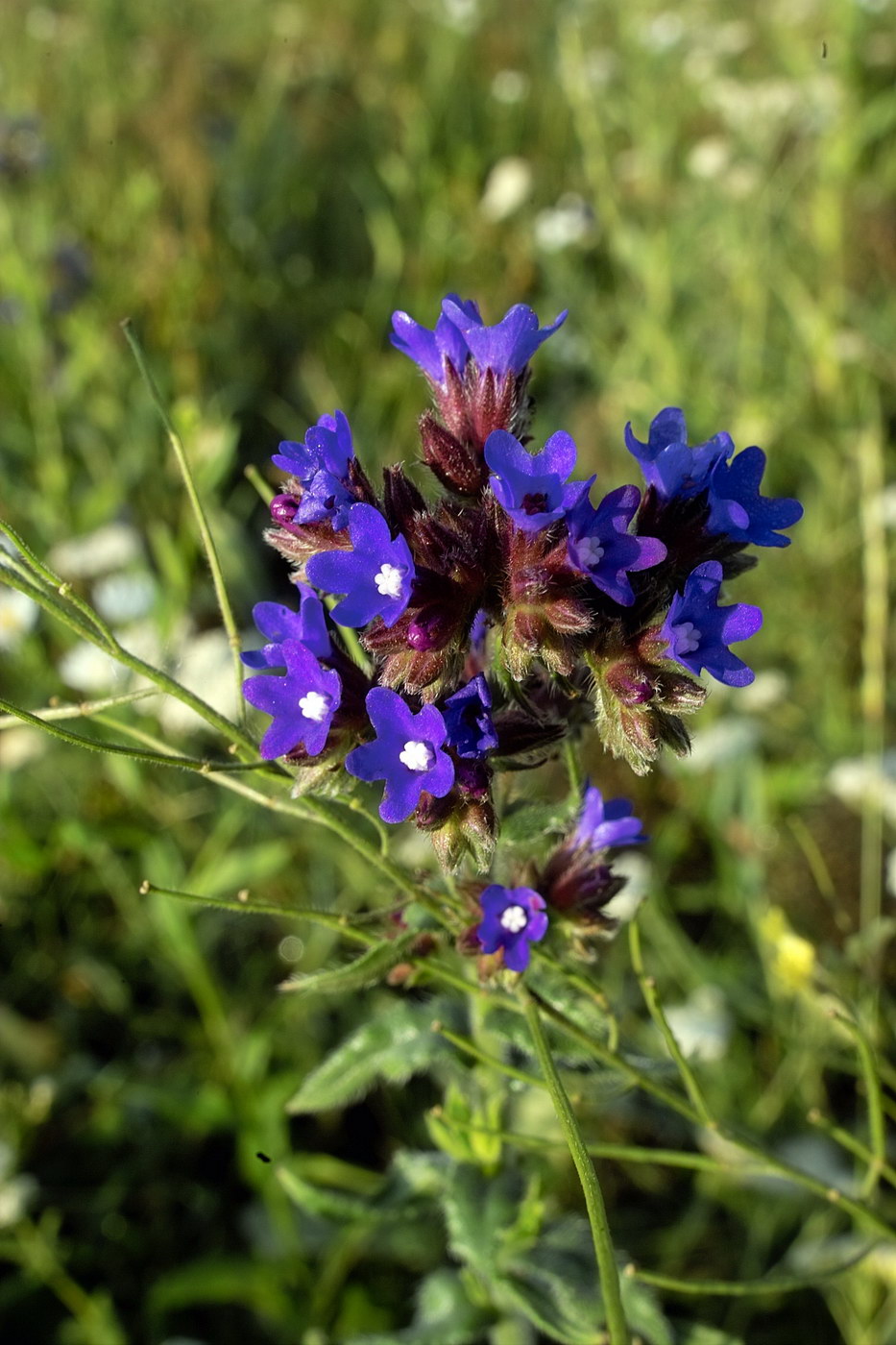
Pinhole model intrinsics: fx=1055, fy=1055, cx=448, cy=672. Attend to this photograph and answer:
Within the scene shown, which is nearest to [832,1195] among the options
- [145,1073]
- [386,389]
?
[145,1073]

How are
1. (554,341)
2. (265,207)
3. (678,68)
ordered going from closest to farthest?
(554,341) → (265,207) → (678,68)

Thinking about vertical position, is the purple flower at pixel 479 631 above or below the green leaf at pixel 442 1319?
above

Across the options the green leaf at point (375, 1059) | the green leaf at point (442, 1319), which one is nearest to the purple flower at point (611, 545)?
the green leaf at point (375, 1059)

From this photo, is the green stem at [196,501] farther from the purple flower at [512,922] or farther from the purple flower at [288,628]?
the purple flower at [512,922]

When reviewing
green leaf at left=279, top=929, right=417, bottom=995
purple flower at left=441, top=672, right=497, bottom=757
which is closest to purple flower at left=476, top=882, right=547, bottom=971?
green leaf at left=279, top=929, right=417, bottom=995

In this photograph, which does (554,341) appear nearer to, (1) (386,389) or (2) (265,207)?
(1) (386,389)

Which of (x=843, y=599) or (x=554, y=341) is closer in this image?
(x=843, y=599)

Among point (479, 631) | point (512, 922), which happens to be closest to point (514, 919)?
point (512, 922)
